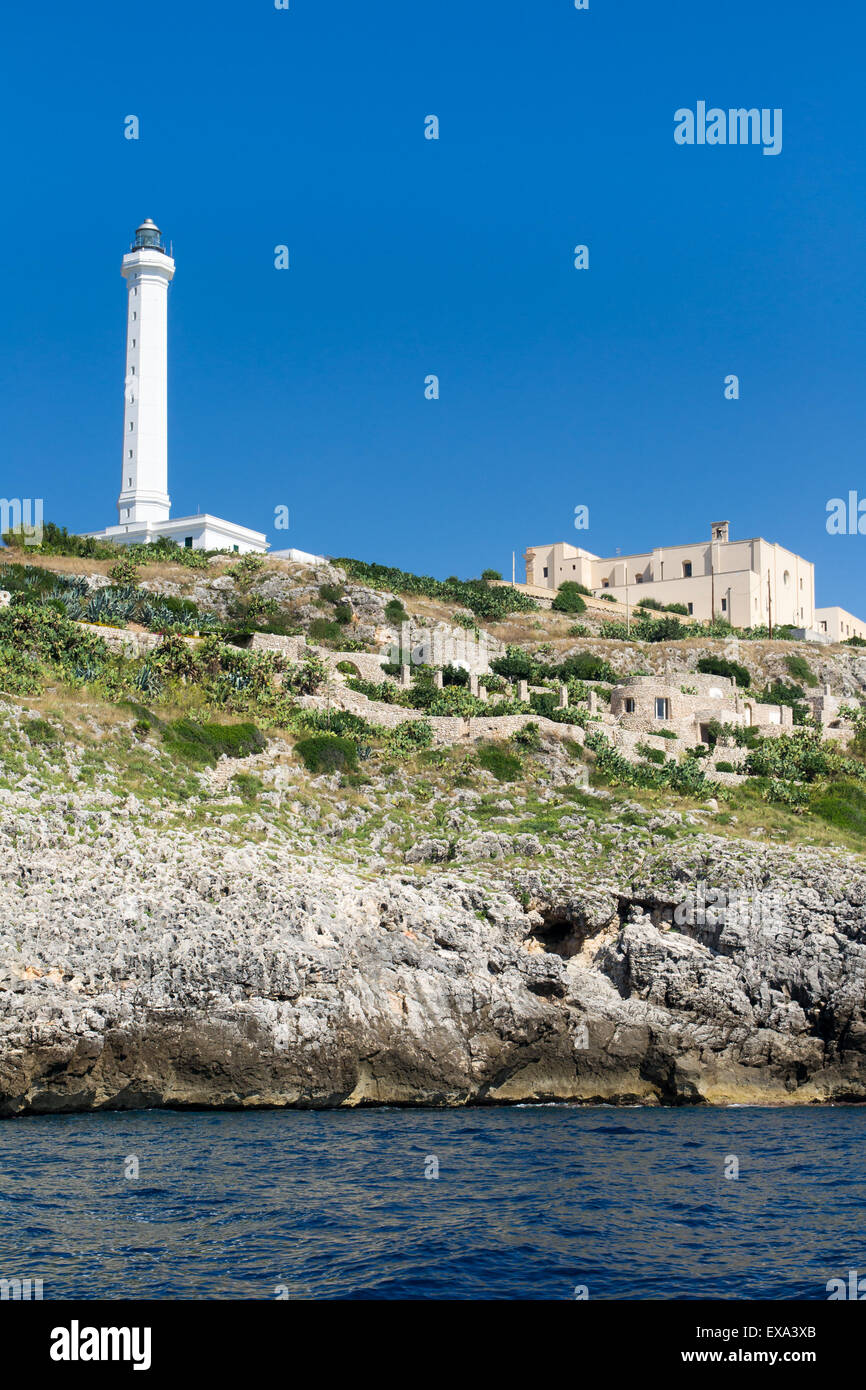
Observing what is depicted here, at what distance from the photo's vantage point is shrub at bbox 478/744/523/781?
40906 millimetres

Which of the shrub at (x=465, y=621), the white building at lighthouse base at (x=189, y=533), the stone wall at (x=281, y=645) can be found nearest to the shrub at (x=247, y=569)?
the white building at lighthouse base at (x=189, y=533)

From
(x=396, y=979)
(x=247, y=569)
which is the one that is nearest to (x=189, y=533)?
(x=247, y=569)

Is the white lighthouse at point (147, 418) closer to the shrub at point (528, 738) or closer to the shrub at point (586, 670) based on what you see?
the shrub at point (586, 670)

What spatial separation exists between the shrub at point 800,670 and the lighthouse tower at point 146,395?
1508 inches

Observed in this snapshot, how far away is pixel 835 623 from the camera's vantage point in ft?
295

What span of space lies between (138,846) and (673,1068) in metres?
14.1

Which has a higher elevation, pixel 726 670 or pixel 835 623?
pixel 835 623

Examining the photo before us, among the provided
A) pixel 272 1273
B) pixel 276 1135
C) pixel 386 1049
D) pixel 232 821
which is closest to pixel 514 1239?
pixel 272 1273

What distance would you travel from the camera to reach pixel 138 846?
28969 millimetres

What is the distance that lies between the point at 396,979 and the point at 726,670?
1701 inches

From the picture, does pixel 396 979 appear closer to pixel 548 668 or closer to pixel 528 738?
pixel 528 738

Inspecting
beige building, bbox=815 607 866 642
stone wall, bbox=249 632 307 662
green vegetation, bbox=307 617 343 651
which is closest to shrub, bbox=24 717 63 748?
stone wall, bbox=249 632 307 662

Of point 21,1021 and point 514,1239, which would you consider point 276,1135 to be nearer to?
point 21,1021

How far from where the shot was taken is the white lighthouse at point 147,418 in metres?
69.6
